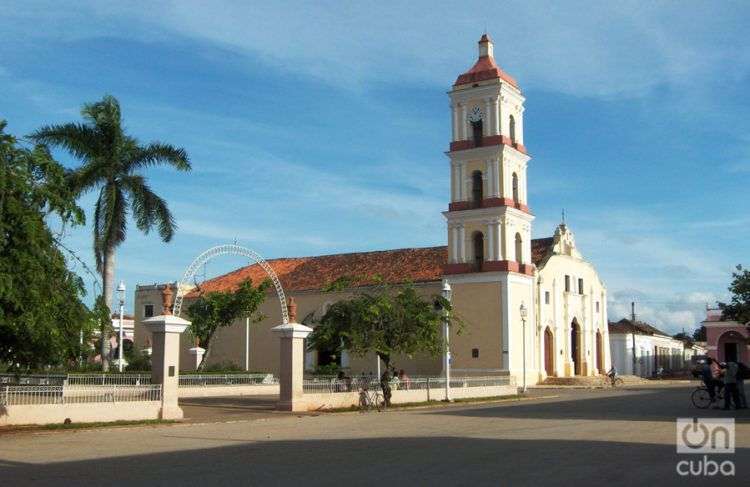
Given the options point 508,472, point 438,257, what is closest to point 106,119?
point 438,257

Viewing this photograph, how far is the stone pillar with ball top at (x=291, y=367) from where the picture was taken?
79.2 feet

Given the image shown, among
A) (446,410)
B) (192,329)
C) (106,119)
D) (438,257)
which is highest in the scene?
(106,119)

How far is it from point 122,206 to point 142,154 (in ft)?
7.87

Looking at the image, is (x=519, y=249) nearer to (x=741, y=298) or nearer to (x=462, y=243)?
(x=462, y=243)

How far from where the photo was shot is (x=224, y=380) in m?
34.8

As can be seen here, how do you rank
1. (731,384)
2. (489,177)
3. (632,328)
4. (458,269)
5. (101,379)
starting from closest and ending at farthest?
(731,384), (101,379), (489,177), (458,269), (632,328)

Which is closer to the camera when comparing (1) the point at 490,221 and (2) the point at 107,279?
(2) the point at 107,279

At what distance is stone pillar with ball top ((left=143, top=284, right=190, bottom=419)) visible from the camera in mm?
20766

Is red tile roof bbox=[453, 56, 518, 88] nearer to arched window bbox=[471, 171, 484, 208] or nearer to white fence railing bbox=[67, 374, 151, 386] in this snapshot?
arched window bbox=[471, 171, 484, 208]

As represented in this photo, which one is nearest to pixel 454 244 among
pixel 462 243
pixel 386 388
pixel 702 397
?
pixel 462 243

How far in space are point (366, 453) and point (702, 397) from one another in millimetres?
14918

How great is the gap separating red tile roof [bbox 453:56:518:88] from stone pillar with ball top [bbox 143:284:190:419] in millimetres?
29391

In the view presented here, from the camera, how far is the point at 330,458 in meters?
12.8

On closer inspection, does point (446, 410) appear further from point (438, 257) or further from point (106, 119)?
point (438, 257)
